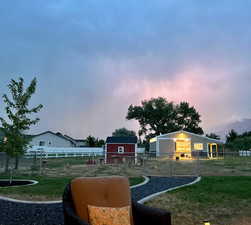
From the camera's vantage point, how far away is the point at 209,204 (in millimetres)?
5605

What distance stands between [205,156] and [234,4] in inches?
742

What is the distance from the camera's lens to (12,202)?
5.64 meters

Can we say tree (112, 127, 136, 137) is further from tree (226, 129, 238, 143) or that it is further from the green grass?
the green grass

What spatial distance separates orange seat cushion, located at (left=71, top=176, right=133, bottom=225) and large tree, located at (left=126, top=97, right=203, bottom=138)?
167 feet

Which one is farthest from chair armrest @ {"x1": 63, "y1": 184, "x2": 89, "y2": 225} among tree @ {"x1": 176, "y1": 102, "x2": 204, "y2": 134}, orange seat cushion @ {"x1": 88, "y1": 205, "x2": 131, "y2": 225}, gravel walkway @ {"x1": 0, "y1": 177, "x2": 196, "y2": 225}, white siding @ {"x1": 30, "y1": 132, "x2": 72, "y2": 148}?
tree @ {"x1": 176, "y1": 102, "x2": 204, "y2": 134}

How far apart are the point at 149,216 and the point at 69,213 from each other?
941mm

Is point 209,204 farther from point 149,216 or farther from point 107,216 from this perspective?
point 107,216

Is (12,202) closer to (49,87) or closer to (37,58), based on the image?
(37,58)

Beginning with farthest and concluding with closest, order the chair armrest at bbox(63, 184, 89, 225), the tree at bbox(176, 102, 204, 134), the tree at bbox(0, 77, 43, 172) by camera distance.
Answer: the tree at bbox(176, 102, 204, 134)
the tree at bbox(0, 77, 43, 172)
the chair armrest at bbox(63, 184, 89, 225)

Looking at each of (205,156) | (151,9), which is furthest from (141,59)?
(205,156)

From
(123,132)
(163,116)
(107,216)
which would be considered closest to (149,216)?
(107,216)

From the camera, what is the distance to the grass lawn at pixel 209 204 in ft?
15.2

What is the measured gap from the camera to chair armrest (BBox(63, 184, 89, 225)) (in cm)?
254

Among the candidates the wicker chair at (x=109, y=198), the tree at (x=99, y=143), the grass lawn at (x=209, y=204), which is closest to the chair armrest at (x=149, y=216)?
the wicker chair at (x=109, y=198)
